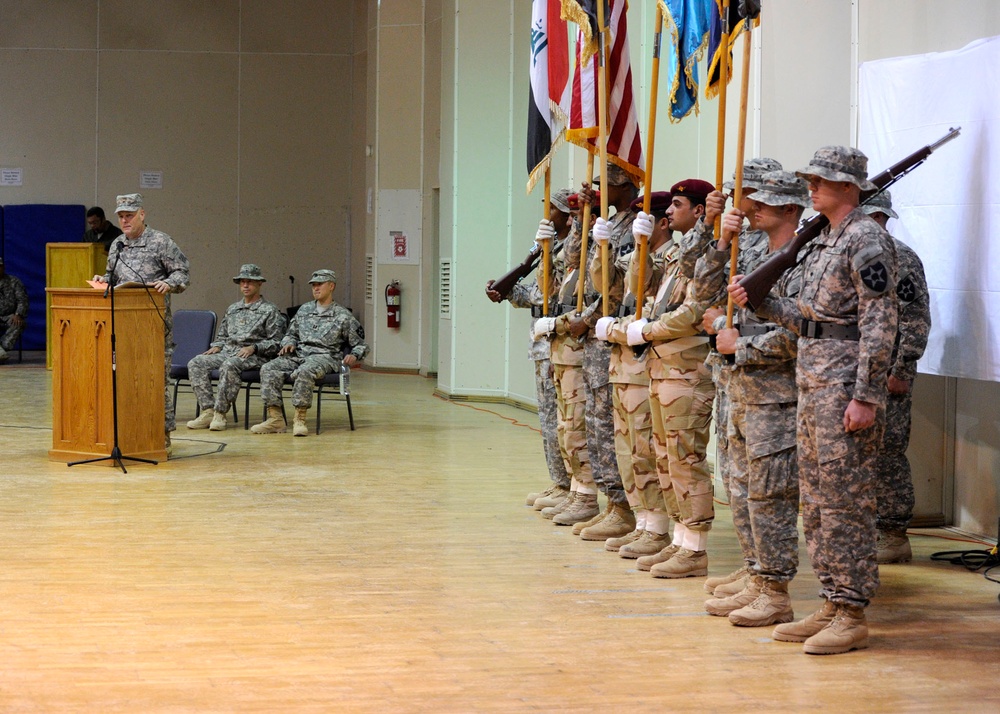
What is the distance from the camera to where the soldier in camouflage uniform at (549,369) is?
6238 millimetres

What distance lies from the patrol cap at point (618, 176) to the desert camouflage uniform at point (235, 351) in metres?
4.32

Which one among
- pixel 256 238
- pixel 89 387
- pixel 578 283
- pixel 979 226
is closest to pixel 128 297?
pixel 89 387

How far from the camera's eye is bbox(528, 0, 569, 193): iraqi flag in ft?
21.4

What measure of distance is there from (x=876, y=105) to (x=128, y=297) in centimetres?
450

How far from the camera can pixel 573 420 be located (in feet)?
19.6

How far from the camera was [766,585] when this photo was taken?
430cm

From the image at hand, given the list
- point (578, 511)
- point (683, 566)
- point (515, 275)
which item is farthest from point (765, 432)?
point (515, 275)

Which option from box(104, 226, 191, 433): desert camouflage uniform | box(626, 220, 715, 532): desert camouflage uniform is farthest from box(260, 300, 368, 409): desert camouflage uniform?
box(626, 220, 715, 532): desert camouflage uniform

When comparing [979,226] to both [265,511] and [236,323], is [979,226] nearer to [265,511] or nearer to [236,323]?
[265,511]

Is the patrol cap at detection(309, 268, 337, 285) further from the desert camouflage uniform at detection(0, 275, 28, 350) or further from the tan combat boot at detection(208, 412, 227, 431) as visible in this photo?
the desert camouflage uniform at detection(0, 275, 28, 350)

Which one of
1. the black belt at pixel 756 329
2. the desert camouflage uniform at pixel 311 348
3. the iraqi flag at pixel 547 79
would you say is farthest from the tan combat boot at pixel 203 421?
the black belt at pixel 756 329

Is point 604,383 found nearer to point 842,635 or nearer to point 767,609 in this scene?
point 767,609

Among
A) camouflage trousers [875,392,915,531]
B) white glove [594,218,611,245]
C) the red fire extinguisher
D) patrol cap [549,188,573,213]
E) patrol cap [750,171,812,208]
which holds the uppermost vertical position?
patrol cap [549,188,573,213]

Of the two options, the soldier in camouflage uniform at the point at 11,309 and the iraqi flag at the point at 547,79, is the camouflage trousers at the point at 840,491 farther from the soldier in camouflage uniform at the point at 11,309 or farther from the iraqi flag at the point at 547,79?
the soldier in camouflage uniform at the point at 11,309
